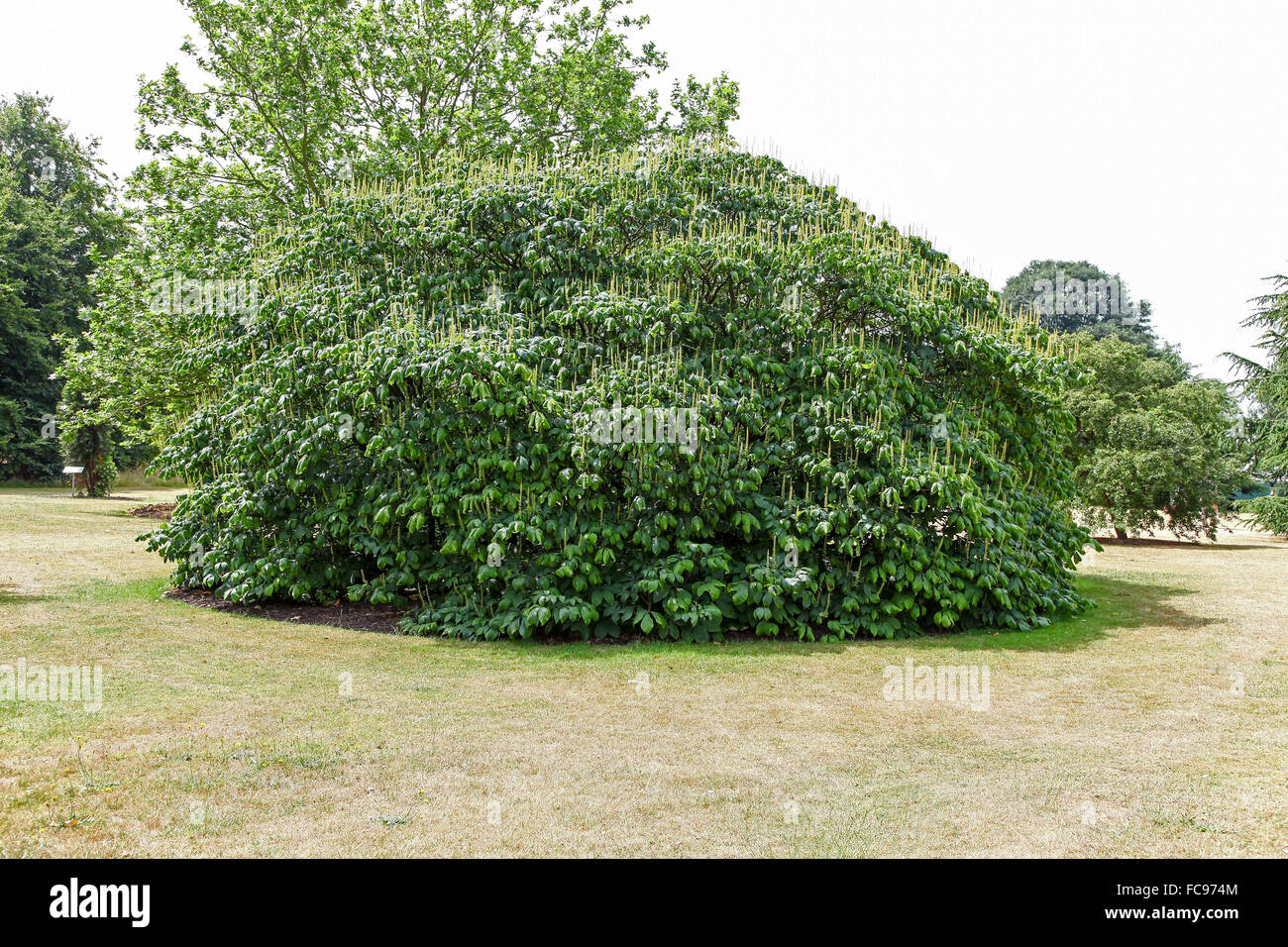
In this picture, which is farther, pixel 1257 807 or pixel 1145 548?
pixel 1145 548

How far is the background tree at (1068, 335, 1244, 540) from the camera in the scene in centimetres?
2245

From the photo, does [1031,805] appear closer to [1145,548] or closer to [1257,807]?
[1257,807]

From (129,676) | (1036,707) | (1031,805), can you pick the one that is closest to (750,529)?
(1036,707)

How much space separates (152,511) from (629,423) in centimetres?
2281

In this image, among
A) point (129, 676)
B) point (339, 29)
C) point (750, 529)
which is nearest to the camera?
point (129, 676)

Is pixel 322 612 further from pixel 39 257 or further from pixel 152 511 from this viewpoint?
pixel 39 257

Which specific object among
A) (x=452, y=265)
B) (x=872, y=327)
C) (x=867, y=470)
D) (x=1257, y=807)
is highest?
(x=452, y=265)

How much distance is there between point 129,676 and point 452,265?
571cm

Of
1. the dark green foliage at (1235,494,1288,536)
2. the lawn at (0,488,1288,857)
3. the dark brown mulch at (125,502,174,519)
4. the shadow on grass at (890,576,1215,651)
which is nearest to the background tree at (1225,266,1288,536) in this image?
the dark green foliage at (1235,494,1288,536)

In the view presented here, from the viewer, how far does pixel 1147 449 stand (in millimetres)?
22922

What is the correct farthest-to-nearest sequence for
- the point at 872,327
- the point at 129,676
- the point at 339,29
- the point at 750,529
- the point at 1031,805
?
1. the point at 339,29
2. the point at 872,327
3. the point at 750,529
4. the point at 129,676
5. the point at 1031,805

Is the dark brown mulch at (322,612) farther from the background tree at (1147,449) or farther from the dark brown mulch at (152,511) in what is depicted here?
the background tree at (1147,449)

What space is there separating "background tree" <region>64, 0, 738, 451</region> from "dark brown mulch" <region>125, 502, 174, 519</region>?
5.10m

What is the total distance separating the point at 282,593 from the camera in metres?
10.5
